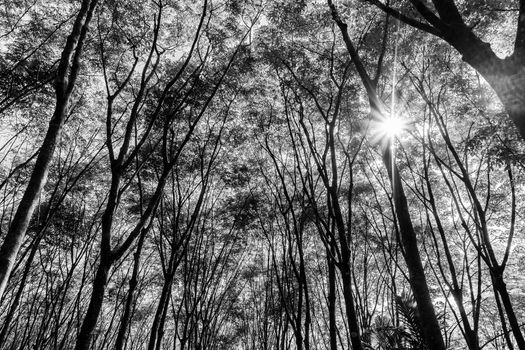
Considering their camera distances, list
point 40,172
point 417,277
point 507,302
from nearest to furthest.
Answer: point 40,172
point 417,277
point 507,302

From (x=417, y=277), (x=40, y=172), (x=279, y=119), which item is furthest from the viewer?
(x=279, y=119)

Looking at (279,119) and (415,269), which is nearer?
(415,269)

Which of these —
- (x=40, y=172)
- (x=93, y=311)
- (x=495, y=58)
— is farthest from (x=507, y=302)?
(x=40, y=172)

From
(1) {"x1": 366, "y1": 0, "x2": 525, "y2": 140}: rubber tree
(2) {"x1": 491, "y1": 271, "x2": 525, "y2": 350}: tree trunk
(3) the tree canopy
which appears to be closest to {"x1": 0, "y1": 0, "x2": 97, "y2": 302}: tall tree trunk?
(3) the tree canopy

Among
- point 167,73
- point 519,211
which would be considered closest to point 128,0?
point 167,73

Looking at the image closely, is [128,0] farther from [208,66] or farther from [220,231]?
[220,231]

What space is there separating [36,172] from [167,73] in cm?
512

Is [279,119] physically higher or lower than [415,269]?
higher

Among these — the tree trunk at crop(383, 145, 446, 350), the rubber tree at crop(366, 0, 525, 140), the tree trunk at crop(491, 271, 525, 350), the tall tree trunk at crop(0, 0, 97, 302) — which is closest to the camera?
the tall tree trunk at crop(0, 0, 97, 302)

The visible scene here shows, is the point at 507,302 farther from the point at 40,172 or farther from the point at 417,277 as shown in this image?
the point at 40,172

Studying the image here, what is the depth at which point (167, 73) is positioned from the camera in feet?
21.6

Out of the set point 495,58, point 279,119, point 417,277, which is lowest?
point 417,277

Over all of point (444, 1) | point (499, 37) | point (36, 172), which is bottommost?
point (36, 172)

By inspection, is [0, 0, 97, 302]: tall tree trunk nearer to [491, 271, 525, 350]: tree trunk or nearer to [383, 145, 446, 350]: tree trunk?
[383, 145, 446, 350]: tree trunk
